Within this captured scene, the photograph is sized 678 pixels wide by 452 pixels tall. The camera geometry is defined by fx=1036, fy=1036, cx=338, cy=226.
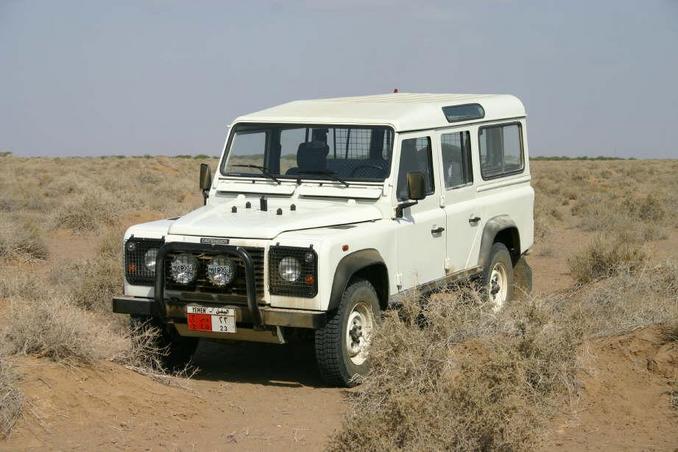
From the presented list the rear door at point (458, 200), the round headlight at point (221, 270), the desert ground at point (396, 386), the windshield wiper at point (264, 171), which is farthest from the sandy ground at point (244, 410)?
the rear door at point (458, 200)

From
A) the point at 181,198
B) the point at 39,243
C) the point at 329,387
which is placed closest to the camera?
the point at 329,387

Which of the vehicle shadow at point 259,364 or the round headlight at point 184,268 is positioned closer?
the round headlight at point 184,268

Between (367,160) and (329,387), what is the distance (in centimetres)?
196

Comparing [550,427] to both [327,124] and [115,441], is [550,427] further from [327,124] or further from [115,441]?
[327,124]

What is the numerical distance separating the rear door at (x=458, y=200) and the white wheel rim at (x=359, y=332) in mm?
1481

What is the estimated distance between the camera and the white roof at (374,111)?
28.3ft

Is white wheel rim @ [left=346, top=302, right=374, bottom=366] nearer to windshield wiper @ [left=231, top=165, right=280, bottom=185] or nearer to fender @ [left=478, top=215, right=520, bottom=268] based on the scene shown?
windshield wiper @ [left=231, top=165, right=280, bottom=185]

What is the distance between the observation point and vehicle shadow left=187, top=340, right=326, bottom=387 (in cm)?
807

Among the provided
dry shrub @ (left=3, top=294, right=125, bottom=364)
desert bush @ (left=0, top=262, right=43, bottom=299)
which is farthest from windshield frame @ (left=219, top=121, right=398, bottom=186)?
desert bush @ (left=0, top=262, right=43, bottom=299)

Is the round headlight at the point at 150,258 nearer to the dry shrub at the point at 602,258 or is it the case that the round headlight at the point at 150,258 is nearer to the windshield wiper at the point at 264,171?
the windshield wiper at the point at 264,171

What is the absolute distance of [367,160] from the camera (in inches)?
337

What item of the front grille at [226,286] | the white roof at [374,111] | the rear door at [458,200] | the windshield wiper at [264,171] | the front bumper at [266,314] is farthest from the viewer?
the rear door at [458,200]

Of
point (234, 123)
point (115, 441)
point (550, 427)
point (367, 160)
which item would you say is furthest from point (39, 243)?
point (550, 427)

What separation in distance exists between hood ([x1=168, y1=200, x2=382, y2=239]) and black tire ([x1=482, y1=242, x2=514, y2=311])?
6.79 ft
